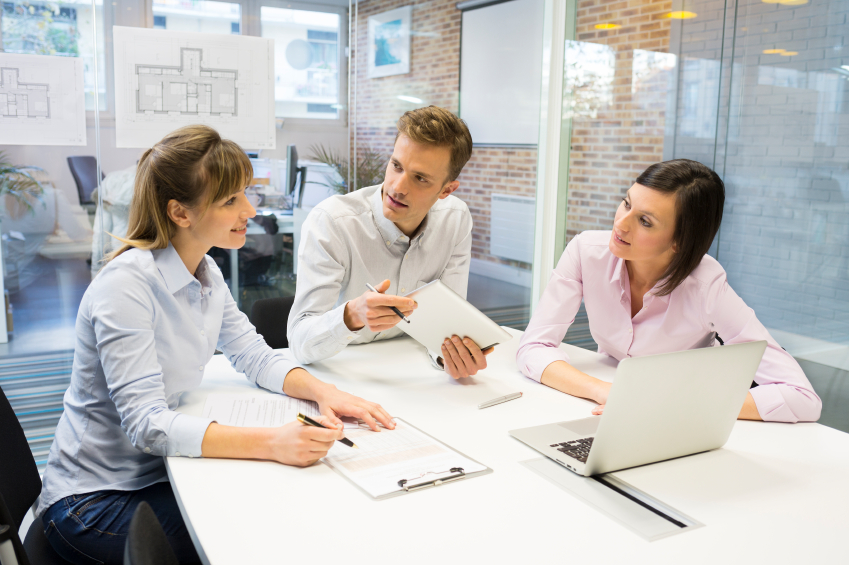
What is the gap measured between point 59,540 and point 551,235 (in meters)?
3.51

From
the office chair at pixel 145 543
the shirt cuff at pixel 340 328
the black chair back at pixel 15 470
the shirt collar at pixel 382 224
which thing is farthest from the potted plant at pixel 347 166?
the office chair at pixel 145 543

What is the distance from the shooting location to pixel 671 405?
3.96 feet

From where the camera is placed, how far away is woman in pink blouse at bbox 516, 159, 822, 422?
174 centimetres

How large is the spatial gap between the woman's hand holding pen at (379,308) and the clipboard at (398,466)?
1.12 ft

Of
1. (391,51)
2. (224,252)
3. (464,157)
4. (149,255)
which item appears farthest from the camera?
(391,51)

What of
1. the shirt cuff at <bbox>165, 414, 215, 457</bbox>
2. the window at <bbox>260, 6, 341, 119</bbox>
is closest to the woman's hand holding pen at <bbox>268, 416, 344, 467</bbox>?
the shirt cuff at <bbox>165, 414, 215, 457</bbox>

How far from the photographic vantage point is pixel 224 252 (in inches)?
135

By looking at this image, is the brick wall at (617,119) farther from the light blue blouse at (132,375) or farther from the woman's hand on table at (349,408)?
the light blue blouse at (132,375)

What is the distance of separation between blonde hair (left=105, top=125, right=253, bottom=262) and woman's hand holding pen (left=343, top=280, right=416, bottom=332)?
16.6 inches

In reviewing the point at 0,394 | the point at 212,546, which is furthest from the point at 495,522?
the point at 0,394

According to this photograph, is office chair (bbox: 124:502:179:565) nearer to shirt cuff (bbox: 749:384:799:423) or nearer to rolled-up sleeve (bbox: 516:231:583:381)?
rolled-up sleeve (bbox: 516:231:583:381)

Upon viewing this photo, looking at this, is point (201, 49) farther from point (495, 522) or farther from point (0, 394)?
point (495, 522)

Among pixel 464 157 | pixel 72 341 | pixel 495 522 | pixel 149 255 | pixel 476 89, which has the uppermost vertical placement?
pixel 476 89

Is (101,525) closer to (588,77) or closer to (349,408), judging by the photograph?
(349,408)
